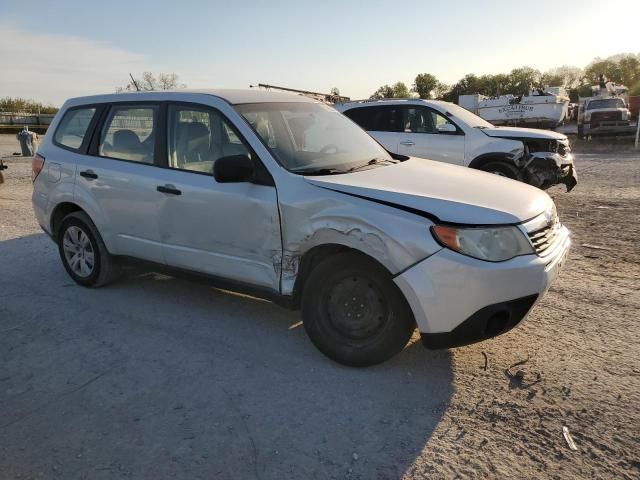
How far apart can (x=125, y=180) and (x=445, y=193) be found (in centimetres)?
277

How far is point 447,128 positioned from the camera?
945 cm

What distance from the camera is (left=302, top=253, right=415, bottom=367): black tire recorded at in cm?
334

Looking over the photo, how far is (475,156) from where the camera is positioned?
9.23 metres

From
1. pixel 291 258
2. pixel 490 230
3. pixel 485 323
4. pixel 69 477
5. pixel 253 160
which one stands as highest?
pixel 253 160

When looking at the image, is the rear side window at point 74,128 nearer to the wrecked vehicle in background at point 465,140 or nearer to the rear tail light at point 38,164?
the rear tail light at point 38,164

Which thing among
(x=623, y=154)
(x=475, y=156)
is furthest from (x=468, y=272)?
(x=623, y=154)

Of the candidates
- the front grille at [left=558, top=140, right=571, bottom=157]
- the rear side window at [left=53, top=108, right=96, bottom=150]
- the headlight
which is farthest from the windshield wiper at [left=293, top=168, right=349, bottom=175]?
the front grille at [left=558, top=140, right=571, bottom=157]

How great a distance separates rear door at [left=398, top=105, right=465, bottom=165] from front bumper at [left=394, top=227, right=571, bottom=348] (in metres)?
6.45

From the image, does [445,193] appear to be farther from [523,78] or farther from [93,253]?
[523,78]

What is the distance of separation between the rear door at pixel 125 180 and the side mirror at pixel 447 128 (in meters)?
6.11

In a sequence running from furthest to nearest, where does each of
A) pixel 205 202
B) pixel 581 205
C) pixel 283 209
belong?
pixel 581 205 < pixel 205 202 < pixel 283 209

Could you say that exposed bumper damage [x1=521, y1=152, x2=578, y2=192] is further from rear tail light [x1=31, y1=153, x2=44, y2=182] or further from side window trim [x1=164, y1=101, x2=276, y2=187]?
rear tail light [x1=31, y1=153, x2=44, y2=182]

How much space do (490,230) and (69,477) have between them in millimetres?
2572

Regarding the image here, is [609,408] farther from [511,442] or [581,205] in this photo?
[581,205]
